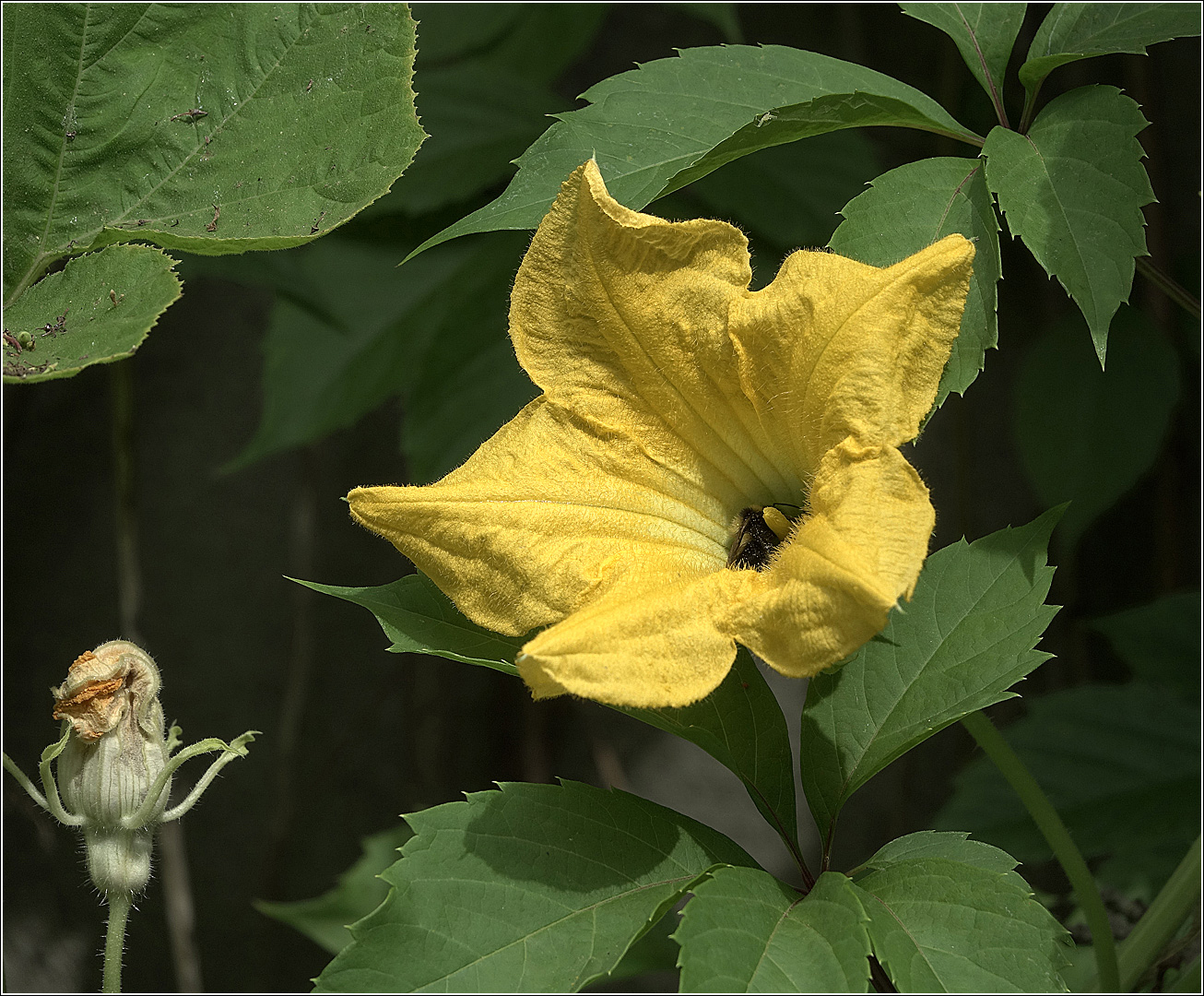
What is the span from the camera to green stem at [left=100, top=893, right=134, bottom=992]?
3.33 feet

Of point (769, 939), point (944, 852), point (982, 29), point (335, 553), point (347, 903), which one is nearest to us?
point (769, 939)

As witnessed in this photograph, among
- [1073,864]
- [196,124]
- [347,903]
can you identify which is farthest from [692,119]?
[347,903]

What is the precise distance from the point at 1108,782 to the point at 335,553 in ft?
5.32

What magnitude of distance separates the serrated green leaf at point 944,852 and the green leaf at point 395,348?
3.12ft

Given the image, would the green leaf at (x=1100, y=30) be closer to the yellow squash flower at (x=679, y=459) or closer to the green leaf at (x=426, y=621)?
the yellow squash flower at (x=679, y=459)

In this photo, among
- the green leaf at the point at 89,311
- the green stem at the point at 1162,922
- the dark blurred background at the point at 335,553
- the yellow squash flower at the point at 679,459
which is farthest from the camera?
the dark blurred background at the point at 335,553

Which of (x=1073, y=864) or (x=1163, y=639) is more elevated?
(x=1163, y=639)

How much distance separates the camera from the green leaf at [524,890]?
0.93 meters

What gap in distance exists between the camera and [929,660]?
42.6 inches

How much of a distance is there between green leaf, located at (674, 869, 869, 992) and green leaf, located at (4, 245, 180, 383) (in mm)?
746

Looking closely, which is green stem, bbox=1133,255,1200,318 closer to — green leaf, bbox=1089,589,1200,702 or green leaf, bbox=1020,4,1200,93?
green leaf, bbox=1020,4,1200,93

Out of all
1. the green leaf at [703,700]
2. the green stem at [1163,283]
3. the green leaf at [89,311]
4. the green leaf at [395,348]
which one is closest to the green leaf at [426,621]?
the green leaf at [703,700]

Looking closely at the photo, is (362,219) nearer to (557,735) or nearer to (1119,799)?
(557,735)

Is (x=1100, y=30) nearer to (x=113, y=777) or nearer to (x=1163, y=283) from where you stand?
(x=1163, y=283)
